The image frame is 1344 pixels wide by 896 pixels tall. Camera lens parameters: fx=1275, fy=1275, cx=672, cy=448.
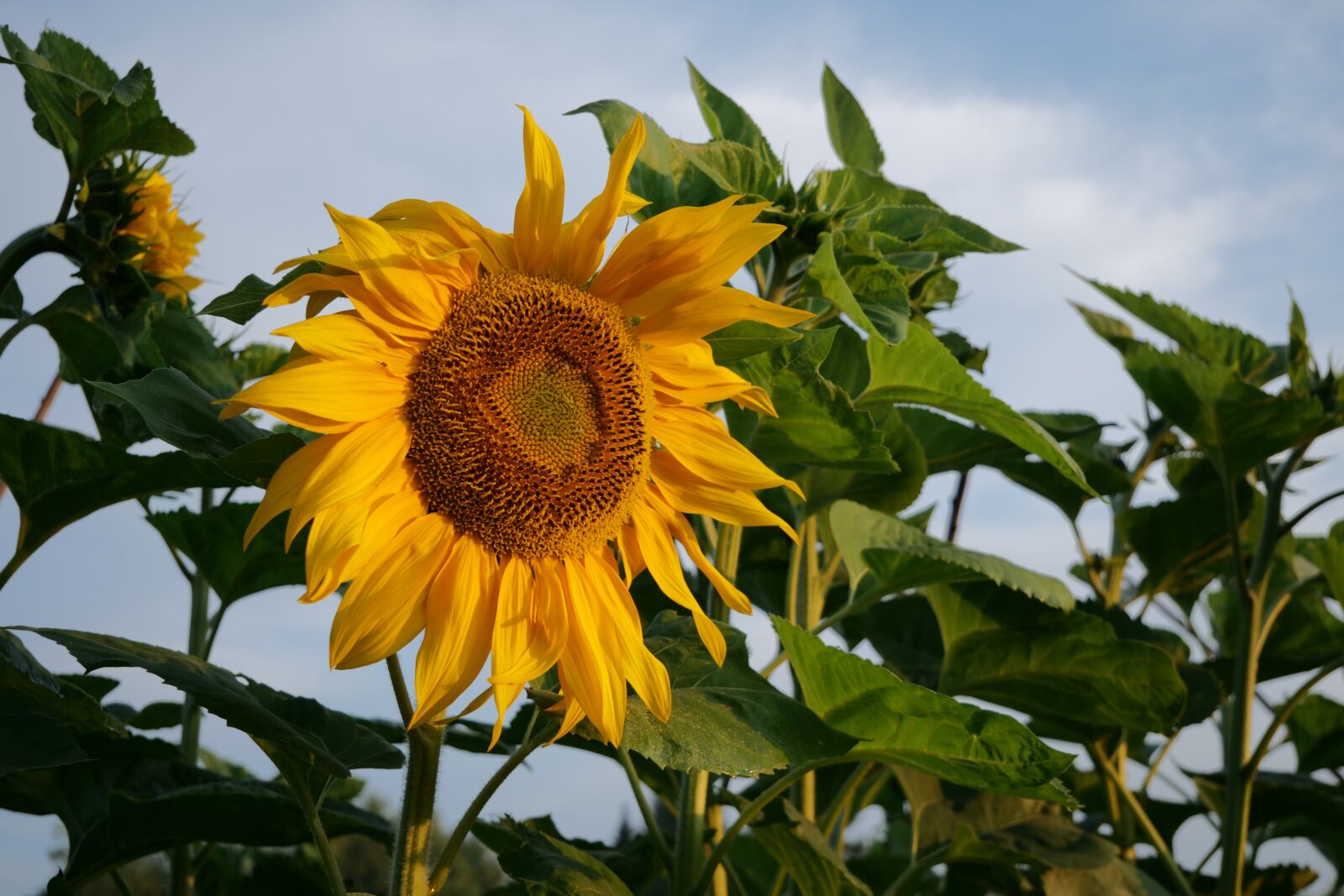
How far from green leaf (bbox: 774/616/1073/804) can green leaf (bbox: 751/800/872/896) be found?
16 cm

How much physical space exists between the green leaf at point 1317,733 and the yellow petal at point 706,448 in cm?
157

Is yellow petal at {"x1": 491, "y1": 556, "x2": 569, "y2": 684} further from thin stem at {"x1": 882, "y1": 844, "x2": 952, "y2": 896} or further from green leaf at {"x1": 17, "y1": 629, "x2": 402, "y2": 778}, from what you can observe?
thin stem at {"x1": 882, "y1": 844, "x2": 952, "y2": 896}

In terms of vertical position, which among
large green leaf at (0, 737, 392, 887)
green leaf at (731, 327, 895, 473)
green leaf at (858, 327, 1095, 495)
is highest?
green leaf at (858, 327, 1095, 495)

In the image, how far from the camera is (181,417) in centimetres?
94

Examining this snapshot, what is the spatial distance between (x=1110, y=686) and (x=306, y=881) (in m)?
0.97

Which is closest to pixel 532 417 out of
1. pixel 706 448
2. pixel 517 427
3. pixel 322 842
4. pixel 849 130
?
pixel 517 427

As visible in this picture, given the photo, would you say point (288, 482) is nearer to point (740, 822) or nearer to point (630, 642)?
point (630, 642)

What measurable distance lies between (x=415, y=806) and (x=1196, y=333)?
1314 millimetres

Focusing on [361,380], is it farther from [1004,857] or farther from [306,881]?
[1004,857]

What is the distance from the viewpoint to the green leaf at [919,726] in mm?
1041

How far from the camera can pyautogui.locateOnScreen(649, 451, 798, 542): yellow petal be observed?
0.99 meters

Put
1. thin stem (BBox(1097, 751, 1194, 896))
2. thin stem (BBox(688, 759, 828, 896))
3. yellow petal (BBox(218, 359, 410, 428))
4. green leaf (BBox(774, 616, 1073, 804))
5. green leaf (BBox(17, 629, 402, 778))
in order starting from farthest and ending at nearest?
thin stem (BBox(1097, 751, 1194, 896))
thin stem (BBox(688, 759, 828, 896))
green leaf (BBox(774, 616, 1073, 804))
green leaf (BBox(17, 629, 402, 778))
yellow petal (BBox(218, 359, 410, 428))

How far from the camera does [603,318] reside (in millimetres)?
949

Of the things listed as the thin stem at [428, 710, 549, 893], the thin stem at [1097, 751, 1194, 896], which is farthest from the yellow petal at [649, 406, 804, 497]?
the thin stem at [1097, 751, 1194, 896]
